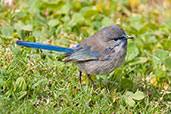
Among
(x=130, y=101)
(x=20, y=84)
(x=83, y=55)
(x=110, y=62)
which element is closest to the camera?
(x=20, y=84)

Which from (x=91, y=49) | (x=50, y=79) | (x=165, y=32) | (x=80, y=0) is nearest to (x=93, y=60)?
(x=91, y=49)

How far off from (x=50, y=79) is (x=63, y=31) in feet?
5.66

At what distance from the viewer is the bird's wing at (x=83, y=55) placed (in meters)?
4.39

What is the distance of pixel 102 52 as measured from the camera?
4.38m

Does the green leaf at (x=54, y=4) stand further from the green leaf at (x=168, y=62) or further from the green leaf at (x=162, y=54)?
the green leaf at (x=168, y=62)

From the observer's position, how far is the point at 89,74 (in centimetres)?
470

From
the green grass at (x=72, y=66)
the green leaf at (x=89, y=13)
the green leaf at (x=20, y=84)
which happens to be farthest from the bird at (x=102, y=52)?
the green leaf at (x=89, y=13)

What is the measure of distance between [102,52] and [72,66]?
734 millimetres

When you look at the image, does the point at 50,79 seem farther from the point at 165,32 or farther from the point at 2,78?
the point at 165,32

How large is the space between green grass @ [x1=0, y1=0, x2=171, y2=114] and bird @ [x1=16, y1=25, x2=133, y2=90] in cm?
31

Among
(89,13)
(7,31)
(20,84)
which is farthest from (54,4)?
(20,84)

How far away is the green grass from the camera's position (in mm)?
4004

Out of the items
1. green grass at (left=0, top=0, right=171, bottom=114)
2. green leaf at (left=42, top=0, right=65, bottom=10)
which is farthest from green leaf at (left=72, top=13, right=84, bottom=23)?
green leaf at (left=42, top=0, right=65, bottom=10)

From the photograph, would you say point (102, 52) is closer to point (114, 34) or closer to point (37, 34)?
point (114, 34)
